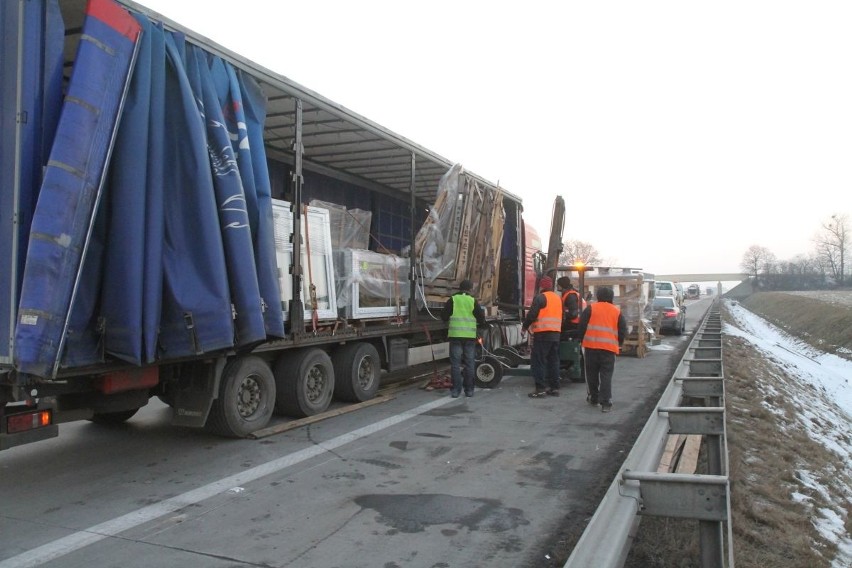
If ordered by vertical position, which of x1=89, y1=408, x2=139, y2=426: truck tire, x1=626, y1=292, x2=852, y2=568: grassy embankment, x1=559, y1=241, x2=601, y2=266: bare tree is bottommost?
x1=626, y1=292, x2=852, y2=568: grassy embankment

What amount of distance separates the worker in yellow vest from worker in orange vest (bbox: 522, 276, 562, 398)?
768mm

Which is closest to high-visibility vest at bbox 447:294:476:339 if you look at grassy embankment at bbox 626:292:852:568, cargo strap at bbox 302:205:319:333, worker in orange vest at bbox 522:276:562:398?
worker in orange vest at bbox 522:276:562:398

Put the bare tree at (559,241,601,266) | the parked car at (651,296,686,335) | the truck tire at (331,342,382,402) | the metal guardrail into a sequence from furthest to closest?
the bare tree at (559,241,601,266), the parked car at (651,296,686,335), the truck tire at (331,342,382,402), the metal guardrail

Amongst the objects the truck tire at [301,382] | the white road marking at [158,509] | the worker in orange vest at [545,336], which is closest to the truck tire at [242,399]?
the truck tire at [301,382]

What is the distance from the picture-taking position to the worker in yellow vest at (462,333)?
8883 millimetres

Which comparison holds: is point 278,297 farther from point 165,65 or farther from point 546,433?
point 546,433

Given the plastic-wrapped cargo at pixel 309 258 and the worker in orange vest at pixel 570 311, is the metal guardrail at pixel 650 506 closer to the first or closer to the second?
the plastic-wrapped cargo at pixel 309 258

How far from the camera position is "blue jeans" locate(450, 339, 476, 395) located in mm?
8938

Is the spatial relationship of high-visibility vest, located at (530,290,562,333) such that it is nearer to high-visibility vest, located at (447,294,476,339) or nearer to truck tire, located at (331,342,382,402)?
high-visibility vest, located at (447,294,476,339)

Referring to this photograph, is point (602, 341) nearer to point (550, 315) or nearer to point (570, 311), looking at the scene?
point (550, 315)

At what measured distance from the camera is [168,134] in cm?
512

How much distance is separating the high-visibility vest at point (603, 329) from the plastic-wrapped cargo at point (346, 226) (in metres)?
3.67

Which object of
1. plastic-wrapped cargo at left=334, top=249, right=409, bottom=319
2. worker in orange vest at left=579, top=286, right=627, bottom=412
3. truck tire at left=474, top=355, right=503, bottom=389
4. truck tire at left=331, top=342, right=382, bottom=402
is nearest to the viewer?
worker in orange vest at left=579, top=286, right=627, bottom=412

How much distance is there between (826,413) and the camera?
12555mm
